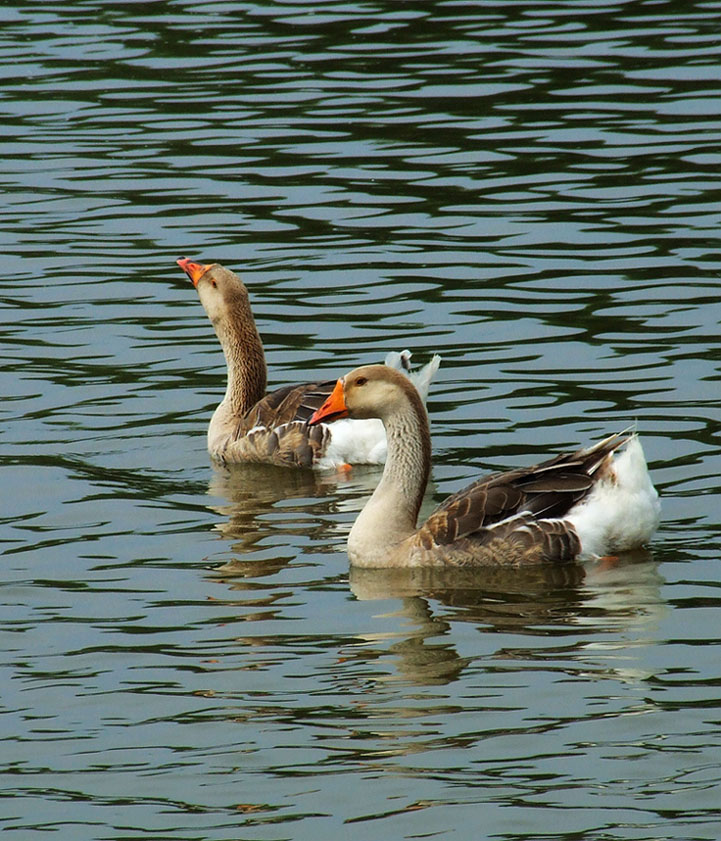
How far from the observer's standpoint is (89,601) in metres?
10.4

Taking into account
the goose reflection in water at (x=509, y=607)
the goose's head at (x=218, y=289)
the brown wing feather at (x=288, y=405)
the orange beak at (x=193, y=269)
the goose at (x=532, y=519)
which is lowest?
the goose reflection in water at (x=509, y=607)

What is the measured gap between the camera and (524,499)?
36.3ft

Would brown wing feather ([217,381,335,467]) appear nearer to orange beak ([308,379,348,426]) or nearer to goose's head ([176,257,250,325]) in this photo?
goose's head ([176,257,250,325])

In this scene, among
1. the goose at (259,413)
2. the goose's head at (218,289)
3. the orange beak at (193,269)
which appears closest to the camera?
the goose at (259,413)

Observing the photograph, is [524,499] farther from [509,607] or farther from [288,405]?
[288,405]

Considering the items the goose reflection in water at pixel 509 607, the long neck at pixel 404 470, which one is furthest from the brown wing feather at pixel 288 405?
the goose reflection in water at pixel 509 607

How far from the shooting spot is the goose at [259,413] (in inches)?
531

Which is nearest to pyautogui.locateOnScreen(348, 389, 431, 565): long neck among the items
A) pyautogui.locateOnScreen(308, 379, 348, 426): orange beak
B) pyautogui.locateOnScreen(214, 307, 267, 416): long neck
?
pyautogui.locateOnScreen(308, 379, 348, 426): orange beak

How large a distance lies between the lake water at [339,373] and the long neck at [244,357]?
0.54 metres

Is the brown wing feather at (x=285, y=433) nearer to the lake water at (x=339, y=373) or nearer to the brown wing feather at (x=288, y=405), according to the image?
the brown wing feather at (x=288, y=405)

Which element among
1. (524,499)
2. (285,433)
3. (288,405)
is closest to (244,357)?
(288,405)

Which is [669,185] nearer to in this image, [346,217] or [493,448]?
[346,217]

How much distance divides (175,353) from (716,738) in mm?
9079

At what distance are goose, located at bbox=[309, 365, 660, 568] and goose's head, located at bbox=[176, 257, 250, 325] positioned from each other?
3752 mm
